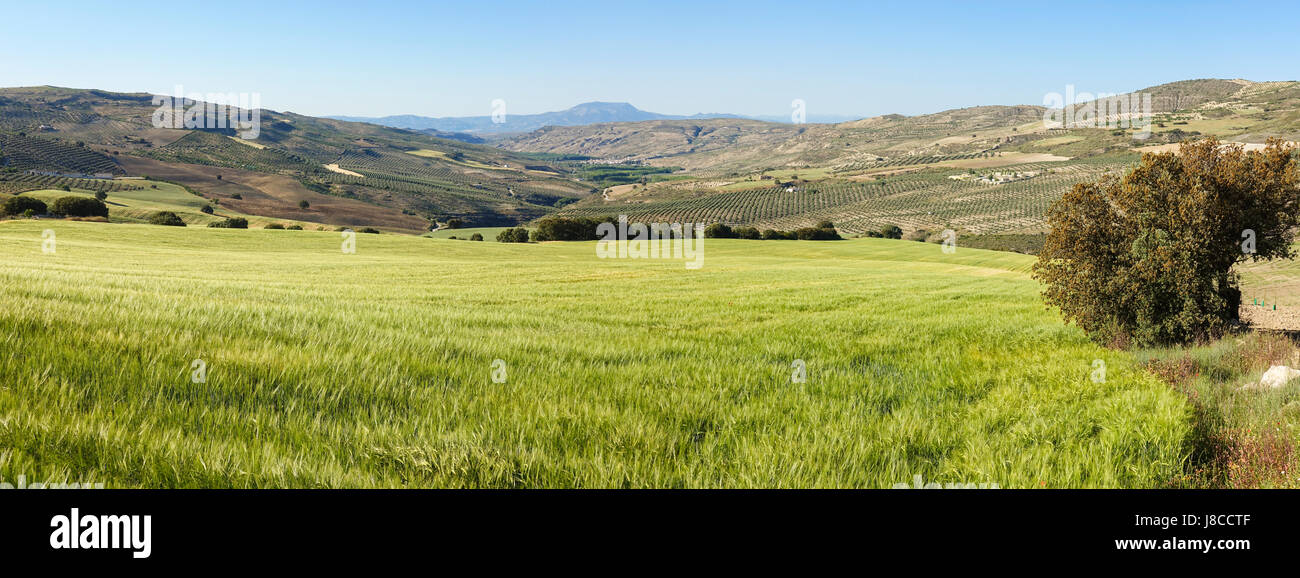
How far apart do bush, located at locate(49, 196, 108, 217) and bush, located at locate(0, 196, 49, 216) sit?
130cm

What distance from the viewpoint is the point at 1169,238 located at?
11.9 m

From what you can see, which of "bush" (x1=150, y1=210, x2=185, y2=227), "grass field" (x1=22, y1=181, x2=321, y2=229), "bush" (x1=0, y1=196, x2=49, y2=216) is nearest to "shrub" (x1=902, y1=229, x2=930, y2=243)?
"grass field" (x1=22, y1=181, x2=321, y2=229)

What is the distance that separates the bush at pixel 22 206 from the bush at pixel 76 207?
4.26 ft

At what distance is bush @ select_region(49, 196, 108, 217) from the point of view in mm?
79062

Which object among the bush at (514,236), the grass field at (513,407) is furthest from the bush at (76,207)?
the grass field at (513,407)

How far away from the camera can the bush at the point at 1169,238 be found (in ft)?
37.8

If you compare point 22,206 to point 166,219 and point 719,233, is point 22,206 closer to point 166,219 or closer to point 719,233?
point 166,219

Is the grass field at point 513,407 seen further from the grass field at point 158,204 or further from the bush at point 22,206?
the grass field at point 158,204

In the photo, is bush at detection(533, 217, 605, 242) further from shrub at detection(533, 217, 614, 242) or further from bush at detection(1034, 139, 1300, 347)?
bush at detection(1034, 139, 1300, 347)

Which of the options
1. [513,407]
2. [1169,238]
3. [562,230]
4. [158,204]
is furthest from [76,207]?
[1169,238]
